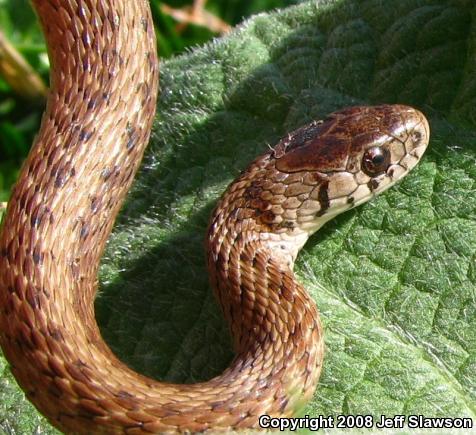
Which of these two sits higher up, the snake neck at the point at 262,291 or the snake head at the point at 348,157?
the snake head at the point at 348,157

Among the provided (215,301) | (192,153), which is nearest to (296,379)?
(215,301)

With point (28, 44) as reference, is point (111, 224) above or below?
below

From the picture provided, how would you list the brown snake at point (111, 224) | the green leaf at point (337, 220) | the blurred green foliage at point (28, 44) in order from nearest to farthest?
1. the brown snake at point (111, 224)
2. the green leaf at point (337, 220)
3. the blurred green foliage at point (28, 44)

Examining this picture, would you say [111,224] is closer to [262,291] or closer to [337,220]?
[262,291]

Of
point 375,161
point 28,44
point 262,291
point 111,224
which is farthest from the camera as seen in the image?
point 28,44

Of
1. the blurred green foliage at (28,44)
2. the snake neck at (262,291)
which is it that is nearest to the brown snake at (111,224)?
the snake neck at (262,291)

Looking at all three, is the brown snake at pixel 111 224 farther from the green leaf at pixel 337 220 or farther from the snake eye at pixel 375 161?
the green leaf at pixel 337 220

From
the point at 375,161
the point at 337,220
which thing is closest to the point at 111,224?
the point at 337,220
